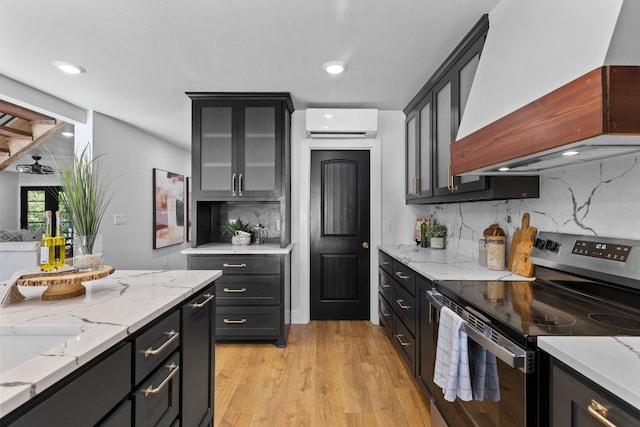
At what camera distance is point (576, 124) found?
3.20ft

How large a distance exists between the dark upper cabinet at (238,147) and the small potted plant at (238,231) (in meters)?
0.42

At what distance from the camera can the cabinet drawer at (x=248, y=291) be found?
3.11m

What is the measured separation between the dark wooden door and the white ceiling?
78cm

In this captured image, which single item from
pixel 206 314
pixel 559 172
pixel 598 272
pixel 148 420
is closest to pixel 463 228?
pixel 559 172

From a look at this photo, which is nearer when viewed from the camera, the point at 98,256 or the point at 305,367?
the point at 98,256

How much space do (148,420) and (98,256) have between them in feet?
2.27

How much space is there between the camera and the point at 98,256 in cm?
141

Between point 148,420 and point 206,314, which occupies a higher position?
point 206,314

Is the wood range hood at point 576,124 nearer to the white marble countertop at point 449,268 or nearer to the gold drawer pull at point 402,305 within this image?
the white marble countertop at point 449,268

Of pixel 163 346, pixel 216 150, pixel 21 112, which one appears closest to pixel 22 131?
pixel 21 112

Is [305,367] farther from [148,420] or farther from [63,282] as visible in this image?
[63,282]

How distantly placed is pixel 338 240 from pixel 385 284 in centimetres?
77

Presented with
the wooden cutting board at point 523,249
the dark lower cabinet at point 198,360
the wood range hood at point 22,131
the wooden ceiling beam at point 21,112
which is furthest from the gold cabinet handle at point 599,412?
the wood range hood at point 22,131

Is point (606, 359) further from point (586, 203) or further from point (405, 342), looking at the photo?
point (405, 342)
